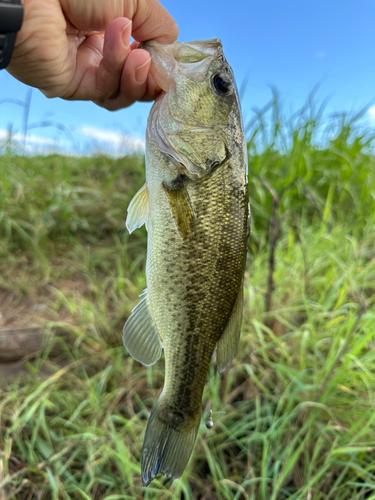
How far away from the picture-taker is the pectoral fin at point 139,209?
119 cm

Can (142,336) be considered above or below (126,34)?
below

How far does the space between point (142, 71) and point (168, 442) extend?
134 cm

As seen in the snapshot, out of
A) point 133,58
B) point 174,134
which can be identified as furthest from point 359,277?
point 133,58

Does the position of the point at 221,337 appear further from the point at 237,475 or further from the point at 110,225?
the point at 110,225

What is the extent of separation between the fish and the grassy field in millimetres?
729

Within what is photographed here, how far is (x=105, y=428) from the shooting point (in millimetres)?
1918

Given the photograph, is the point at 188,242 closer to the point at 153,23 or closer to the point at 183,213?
the point at 183,213

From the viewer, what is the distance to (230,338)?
44.7 inches

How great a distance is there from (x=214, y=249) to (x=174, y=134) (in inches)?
16.7

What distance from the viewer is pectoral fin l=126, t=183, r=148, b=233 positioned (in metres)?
1.19

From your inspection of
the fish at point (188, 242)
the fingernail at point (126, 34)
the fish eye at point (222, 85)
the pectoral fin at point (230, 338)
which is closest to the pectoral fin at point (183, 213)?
the fish at point (188, 242)

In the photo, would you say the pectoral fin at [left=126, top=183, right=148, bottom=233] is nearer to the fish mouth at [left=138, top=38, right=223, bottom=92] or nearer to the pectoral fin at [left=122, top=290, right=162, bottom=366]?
the pectoral fin at [left=122, top=290, right=162, bottom=366]

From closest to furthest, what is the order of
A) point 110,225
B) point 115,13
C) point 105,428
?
point 115,13, point 105,428, point 110,225

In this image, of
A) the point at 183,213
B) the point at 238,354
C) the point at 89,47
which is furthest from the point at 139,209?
the point at 238,354
